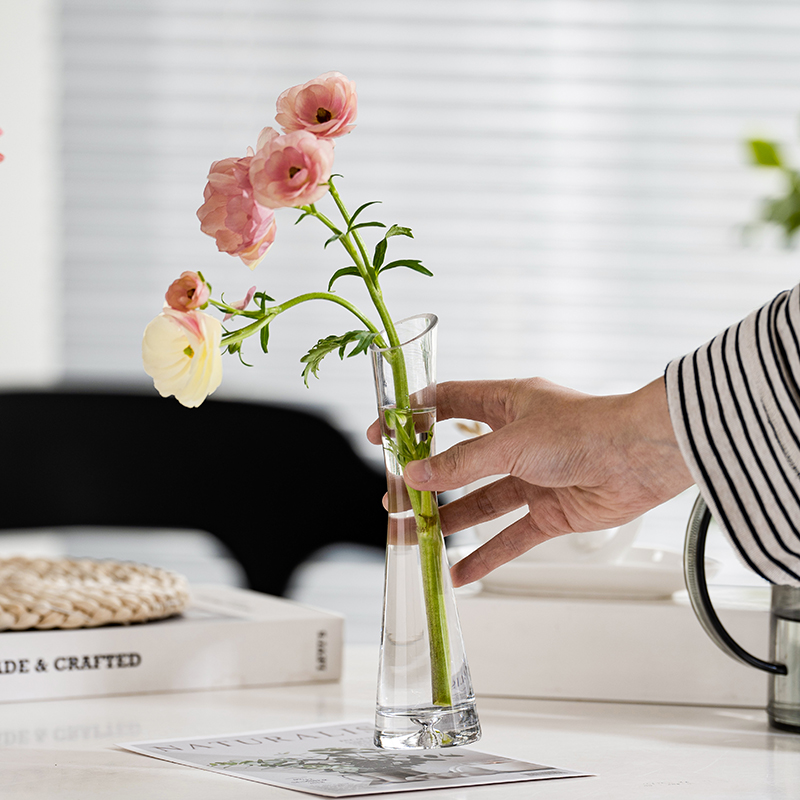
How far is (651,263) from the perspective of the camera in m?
2.70

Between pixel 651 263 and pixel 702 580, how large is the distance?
74.1 inches

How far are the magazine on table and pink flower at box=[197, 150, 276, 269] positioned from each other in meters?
0.36

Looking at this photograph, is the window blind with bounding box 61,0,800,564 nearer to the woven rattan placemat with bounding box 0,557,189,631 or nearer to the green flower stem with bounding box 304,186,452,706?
the woven rattan placemat with bounding box 0,557,189,631

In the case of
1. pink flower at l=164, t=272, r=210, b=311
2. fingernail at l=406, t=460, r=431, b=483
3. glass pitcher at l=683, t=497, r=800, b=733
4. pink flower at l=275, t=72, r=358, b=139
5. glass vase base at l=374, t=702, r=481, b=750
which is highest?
pink flower at l=275, t=72, r=358, b=139

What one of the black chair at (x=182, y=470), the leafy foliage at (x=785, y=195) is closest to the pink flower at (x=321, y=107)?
the black chair at (x=182, y=470)

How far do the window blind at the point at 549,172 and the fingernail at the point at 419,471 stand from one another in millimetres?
1970

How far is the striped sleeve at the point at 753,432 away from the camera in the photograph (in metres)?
0.67

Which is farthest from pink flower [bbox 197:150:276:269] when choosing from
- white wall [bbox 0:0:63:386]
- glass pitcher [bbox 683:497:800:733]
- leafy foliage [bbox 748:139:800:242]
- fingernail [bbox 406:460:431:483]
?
white wall [bbox 0:0:63:386]

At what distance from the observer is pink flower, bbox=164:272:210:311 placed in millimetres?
677

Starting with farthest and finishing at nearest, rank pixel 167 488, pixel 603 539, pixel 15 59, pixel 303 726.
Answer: pixel 15 59
pixel 167 488
pixel 603 539
pixel 303 726

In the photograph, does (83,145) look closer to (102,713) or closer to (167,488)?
(167,488)

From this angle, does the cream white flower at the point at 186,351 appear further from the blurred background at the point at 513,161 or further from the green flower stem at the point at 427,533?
the blurred background at the point at 513,161

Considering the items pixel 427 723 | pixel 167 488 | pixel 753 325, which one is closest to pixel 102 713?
pixel 427 723

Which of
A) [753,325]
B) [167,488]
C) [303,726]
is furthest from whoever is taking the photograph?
[167,488]
